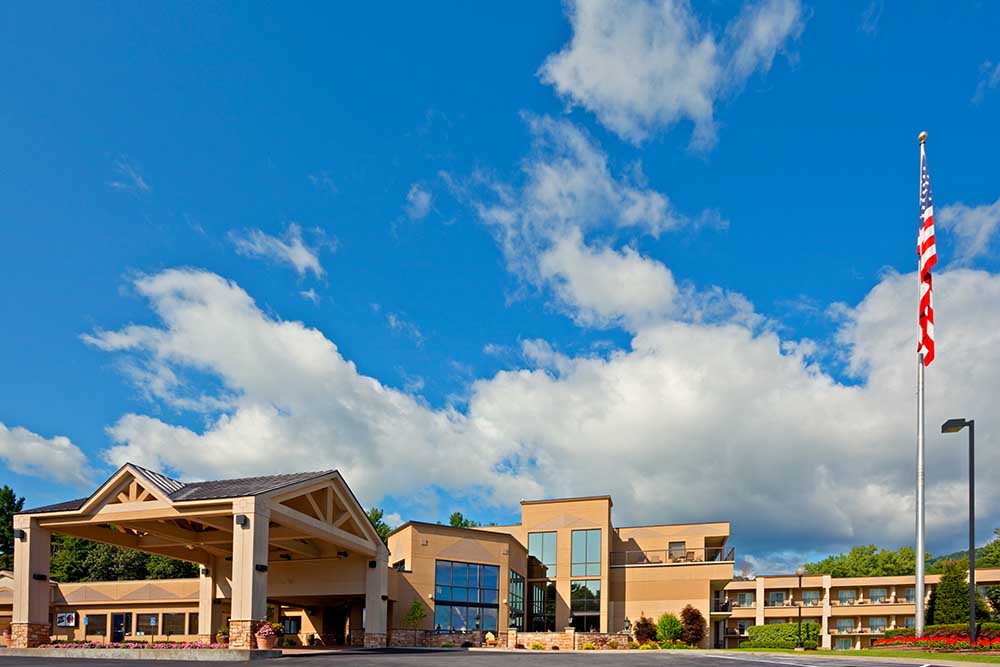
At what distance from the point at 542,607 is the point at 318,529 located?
2529 centimetres

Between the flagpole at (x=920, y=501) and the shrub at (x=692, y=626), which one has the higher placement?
the flagpole at (x=920, y=501)

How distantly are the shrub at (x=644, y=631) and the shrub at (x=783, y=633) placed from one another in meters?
6.00

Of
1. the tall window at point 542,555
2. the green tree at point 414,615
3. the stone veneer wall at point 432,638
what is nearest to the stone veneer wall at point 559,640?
the stone veneer wall at point 432,638

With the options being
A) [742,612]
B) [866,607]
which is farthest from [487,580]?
[866,607]

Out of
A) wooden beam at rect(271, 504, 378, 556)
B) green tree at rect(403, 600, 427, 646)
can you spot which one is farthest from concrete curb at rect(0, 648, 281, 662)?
green tree at rect(403, 600, 427, 646)

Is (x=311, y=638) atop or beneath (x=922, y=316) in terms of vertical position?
beneath

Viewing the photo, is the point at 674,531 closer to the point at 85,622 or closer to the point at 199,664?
the point at 85,622

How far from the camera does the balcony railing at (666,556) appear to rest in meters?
54.8

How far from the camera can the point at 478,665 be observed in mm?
20141

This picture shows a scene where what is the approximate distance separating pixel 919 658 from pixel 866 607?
45.0 meters

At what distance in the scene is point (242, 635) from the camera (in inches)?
946

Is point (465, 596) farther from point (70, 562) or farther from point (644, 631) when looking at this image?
point (70, 562)

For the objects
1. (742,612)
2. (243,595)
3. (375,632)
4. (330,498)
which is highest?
(330,498)

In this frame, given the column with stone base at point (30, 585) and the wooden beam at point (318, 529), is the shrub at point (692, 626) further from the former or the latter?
the column with stone base at point (30, 585)
